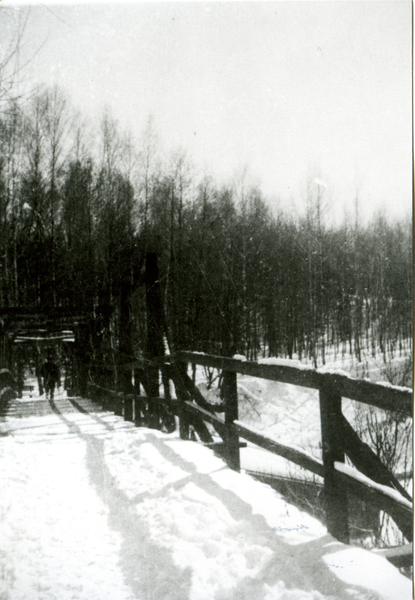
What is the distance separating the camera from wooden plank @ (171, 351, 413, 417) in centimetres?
238

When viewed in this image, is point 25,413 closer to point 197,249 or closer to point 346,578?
point 346,578

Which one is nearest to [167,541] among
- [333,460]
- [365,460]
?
[333,460]

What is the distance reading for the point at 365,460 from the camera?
2.80m

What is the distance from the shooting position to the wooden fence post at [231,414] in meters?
4.36

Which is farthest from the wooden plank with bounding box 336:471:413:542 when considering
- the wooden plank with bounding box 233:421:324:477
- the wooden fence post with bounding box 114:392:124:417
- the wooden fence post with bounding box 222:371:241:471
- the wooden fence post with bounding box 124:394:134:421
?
the wooden fence post with bounding box 114:392:124:417

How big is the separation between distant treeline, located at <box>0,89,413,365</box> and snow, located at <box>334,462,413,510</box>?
9.59m

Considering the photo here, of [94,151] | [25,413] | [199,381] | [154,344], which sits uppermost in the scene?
[94,151]

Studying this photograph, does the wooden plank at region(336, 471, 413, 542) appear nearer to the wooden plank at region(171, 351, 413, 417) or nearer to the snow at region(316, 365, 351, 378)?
the wooden plank at region(171, 351, 413, 417)

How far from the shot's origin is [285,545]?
278 cm

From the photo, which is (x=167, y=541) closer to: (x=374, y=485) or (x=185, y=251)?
(x=374, y=485)

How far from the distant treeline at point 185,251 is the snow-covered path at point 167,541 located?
8514 mm

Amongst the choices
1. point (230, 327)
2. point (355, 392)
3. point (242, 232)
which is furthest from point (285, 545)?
point (230, 327)

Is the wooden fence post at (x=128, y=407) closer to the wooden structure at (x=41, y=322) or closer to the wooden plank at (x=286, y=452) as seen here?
the wooden plank at (x=286, y=452)

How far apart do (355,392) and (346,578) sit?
90 centimetres
